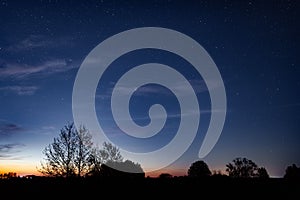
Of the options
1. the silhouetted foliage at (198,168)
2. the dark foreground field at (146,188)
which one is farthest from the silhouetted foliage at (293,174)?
the silhouetted foliage at (198,168)

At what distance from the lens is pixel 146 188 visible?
1217 centimetres

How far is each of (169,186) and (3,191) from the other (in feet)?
21.0

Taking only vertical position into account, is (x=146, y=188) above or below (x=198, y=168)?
below

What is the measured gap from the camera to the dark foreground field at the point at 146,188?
36.8 feet

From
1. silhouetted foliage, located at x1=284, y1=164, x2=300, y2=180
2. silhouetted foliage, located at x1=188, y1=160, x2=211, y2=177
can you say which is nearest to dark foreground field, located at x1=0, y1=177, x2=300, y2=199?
silhouetted foliage, located at x1=284, y1=164, x2=300, y2=180

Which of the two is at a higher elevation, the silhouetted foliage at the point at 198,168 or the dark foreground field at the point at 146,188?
the silhouetted foliage at the point at 198,168

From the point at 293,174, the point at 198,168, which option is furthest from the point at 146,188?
the point at 198,168

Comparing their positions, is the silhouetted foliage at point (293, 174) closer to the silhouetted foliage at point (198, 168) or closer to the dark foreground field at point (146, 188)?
the dark foreground field at point (146, 188)

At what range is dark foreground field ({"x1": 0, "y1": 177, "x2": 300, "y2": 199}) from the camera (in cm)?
1120

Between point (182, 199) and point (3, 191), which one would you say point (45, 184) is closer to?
point (3, 191)

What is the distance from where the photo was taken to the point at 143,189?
1209cm

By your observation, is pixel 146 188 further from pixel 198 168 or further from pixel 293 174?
pixel 198 168

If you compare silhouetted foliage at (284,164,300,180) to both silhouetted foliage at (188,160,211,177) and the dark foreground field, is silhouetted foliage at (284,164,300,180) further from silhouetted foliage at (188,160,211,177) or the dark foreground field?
silhouetted foliage at (188,160,211,177)

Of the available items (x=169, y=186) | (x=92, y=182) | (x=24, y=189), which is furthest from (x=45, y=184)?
(x=169, y=186)
